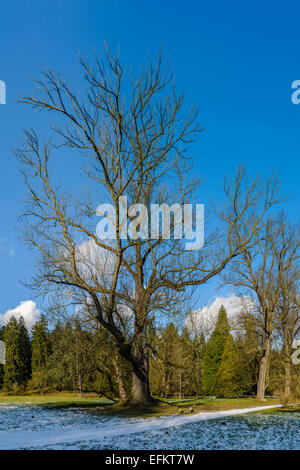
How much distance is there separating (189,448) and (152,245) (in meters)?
9.76

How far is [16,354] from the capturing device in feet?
170

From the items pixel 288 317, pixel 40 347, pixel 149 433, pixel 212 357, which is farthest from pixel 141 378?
pixel 40 347

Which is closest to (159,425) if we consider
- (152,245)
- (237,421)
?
(237,421)

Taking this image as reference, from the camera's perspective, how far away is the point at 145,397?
1808 cm

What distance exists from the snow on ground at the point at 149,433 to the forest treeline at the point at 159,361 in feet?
13.2

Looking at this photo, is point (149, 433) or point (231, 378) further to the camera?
point (231, 378)

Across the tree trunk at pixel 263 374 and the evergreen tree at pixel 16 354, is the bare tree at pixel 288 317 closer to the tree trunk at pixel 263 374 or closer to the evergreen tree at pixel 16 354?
the tree trunk at pixel 263 374

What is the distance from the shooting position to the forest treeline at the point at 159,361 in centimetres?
2106

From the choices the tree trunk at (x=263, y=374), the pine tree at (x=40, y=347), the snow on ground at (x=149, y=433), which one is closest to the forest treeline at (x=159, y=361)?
the pine tree at (x=40, y=347)

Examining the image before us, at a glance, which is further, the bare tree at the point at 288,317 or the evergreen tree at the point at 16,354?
the evergreen tree at the point at 16,354

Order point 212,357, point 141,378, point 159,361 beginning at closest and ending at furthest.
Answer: point 141,378, point 159,361, point 212,357

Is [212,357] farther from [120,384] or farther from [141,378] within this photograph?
[141,378]

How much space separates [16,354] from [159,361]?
127ft
